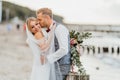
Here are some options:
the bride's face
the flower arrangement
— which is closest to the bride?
the bride's face

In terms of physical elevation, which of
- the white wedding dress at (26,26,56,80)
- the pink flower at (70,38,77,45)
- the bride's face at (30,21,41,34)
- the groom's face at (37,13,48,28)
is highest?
the groom's face at (37,13,48,28)

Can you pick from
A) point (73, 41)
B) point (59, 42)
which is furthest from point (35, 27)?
point (73, 41)

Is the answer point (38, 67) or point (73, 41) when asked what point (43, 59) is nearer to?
point (38, 67)

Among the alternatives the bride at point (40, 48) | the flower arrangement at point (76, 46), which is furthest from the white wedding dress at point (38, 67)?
the flower arrangement at point (76, 46)

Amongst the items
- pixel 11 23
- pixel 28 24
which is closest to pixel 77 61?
pixel 28 24

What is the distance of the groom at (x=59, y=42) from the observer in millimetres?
2861

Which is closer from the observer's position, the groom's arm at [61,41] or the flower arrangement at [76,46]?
the groom's arm at [61,41]

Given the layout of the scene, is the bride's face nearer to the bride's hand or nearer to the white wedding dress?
the white wedding dress

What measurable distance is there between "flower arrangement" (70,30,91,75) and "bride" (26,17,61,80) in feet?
0.52

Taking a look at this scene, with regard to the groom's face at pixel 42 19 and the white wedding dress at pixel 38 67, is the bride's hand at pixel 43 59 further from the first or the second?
the groom's face at pixel 42 19

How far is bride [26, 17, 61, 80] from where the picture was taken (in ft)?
9.55

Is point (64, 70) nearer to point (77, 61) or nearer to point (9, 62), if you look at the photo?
point (77, 61)

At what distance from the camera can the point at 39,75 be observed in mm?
2971

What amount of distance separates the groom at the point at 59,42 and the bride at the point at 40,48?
3 centimetres
